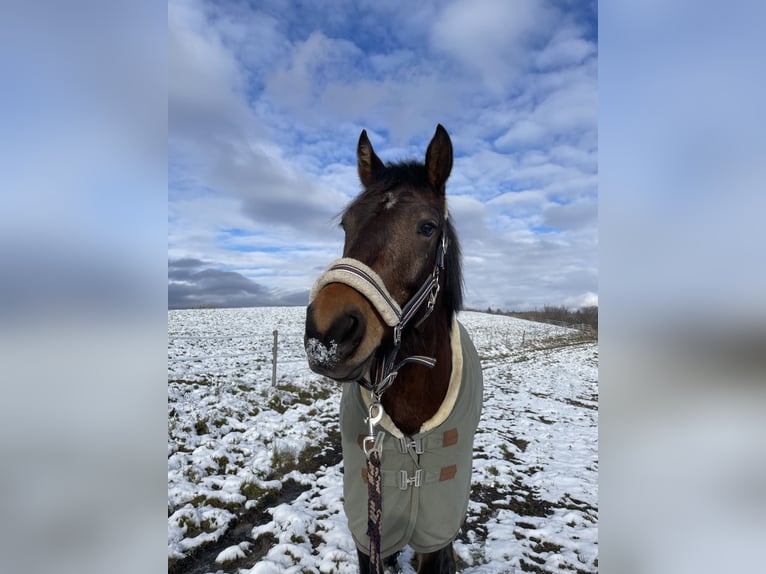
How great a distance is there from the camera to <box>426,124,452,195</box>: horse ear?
227cm

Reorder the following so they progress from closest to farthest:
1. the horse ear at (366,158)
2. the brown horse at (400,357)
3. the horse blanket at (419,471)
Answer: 1. the brown horse at (400,357)
2. the horse blanket at (419,471)
3. the horse ear at (366,158)

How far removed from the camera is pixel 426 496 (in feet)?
7.91

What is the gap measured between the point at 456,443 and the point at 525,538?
2286 millimetres

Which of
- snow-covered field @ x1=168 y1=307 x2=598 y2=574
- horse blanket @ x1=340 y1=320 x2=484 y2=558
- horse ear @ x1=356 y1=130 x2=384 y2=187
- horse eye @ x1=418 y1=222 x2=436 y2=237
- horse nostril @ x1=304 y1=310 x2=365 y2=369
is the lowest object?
snow-covered field @ x1=168 y1=307 x2=598 y2=574

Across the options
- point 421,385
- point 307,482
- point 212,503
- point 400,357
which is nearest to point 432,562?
point 421,385

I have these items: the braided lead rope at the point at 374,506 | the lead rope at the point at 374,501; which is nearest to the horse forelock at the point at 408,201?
the lead rope at the point at 374,501

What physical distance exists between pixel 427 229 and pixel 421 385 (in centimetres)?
97

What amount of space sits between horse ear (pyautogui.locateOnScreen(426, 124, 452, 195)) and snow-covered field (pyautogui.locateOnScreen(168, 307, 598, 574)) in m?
3.41

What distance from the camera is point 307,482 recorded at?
483 centimetres

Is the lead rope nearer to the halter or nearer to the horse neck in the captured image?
the halter

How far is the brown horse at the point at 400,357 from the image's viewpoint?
5.42ft

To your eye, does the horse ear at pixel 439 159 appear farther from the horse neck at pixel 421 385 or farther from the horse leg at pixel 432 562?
the horse leg at pixel 432 562

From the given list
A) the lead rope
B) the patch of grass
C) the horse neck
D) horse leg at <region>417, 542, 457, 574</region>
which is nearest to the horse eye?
the horse neck
